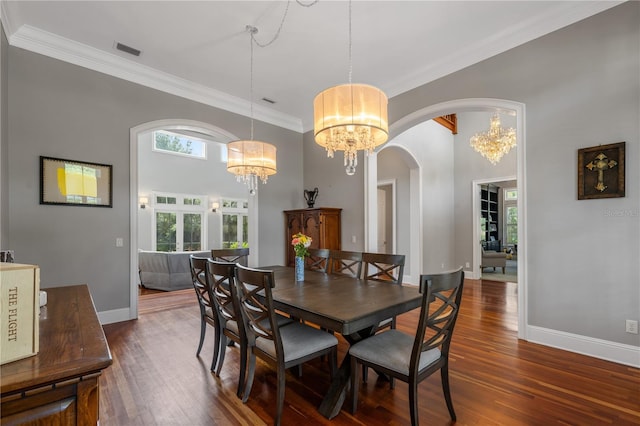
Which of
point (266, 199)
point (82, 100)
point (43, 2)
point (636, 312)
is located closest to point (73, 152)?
point (82, 100)

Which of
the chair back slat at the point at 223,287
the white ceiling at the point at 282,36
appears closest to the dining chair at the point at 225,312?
the chair back slat at the point at 223,287

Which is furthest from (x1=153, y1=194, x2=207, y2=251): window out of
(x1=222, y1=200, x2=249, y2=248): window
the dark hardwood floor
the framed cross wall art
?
the framed cross wall art

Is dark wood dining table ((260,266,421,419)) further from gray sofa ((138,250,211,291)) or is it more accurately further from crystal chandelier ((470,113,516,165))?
crystal chandelier ((470,113,516,165))

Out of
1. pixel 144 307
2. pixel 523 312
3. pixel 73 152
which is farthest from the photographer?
pixel 144 307

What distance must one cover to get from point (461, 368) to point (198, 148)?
10091mm

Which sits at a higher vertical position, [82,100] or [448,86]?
[448,86]

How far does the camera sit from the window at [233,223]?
10.7 m

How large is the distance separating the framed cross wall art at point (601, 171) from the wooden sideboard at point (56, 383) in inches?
150

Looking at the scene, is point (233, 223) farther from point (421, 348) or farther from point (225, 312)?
point (421, 348)

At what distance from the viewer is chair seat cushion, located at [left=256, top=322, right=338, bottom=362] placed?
6.31ft

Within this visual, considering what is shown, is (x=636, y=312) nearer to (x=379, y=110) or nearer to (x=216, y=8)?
(x=379, y=110)

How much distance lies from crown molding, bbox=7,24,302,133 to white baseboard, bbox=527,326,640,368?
5089mm

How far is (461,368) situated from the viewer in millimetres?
2551

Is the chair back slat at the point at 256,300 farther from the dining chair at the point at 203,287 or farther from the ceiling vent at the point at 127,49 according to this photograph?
the ceiling vent at the point at 127,49
